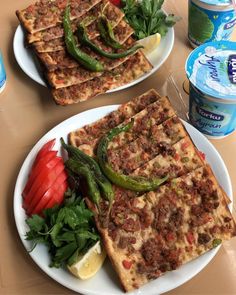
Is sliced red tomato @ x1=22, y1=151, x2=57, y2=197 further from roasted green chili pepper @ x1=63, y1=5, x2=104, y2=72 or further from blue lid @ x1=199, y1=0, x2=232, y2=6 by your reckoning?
blue lid @ x1=199, y1=0, x2=232, y2=6

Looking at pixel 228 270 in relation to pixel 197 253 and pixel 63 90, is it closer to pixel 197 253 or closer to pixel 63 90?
pixel 197 253

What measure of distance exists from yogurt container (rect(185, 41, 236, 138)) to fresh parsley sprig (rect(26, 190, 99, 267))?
71cm

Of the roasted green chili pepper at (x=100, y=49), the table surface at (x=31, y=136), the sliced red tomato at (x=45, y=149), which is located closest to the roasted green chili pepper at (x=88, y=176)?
the sliced red tomato at (x=45, y=149)

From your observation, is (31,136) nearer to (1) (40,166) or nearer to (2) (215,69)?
(1) (40,166)

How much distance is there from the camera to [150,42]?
7.59 ft

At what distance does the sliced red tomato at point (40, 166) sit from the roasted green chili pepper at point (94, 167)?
0.09 m

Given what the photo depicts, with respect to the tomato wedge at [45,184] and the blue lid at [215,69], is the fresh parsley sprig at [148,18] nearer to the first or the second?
the blue lid at [215,69]

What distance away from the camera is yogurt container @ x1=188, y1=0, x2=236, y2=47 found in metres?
2.03

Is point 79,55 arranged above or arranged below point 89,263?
above

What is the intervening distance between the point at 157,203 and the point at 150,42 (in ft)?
3.45

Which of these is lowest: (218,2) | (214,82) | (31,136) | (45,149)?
(31,136)

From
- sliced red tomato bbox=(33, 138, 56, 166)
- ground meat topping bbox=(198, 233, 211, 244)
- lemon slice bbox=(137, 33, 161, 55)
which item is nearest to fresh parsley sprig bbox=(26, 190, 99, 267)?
sliced red tomato bbox=(33, 138, 56, 166)

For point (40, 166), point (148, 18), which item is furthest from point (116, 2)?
point (40, 166)

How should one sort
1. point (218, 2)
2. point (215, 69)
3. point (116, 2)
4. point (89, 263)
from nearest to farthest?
point (89, 263) → point (215, 69) → point (218, 2) → point (116, 2)
